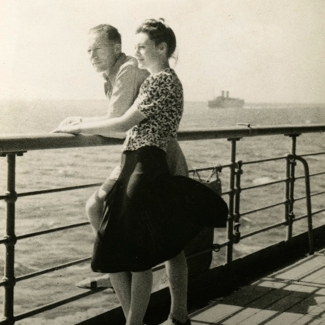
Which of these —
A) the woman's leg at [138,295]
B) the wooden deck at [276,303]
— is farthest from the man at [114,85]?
the wooden deck at [276,303]

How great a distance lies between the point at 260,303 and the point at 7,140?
1583 millimetres

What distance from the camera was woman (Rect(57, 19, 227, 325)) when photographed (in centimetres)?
218

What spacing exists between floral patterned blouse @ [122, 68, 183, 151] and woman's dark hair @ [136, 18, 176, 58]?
11 cm

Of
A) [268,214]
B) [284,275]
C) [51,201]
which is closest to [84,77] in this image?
[51,201]

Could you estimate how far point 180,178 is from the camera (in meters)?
2.30

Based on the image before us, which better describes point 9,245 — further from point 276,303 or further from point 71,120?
point 276,303

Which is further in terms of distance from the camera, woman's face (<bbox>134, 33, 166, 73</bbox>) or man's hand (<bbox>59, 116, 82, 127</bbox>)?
man's hand (<bbox>59, 116, 82, 127</bbox>)

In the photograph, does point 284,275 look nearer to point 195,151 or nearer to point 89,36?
point 89,36

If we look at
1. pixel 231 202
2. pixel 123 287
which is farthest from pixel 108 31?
pixel 231 202

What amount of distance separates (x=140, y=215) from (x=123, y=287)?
328mm

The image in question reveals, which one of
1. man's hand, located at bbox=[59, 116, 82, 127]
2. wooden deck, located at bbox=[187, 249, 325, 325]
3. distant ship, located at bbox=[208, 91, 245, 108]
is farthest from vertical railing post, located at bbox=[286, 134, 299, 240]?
distant ship, located at bbox=[208, 91, 245, 108]

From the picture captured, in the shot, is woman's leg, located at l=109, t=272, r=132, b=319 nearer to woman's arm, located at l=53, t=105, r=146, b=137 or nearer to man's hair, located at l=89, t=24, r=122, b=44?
woman's arm, located at l=53, t=105, r=146, b=137

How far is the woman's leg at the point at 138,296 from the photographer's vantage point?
226 cm

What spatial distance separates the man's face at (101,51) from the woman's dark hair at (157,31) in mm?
124
